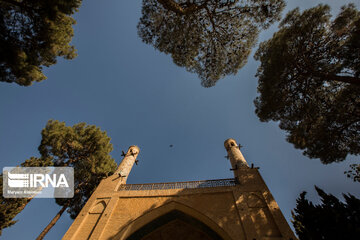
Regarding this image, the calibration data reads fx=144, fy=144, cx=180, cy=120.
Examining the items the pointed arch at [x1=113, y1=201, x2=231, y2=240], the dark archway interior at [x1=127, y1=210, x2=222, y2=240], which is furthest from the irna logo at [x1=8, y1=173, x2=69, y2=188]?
the dark archway interior at [x1=127, y1=210, x2=222, y2=240]

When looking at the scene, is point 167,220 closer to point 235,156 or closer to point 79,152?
point 235,156

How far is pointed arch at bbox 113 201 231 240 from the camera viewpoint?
7172 mm

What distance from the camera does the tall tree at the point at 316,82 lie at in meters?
7.56

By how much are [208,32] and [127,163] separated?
1249 centimetres

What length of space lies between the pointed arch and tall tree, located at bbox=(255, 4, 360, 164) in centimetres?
735

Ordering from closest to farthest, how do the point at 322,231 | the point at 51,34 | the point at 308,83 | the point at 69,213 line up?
1. the point at 322,231
2. the point at 51,34
3. the point at 308,83
4. the point at 69,213

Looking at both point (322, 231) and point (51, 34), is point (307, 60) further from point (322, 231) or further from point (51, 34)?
point (51, 34)

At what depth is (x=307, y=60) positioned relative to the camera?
8.45 meters

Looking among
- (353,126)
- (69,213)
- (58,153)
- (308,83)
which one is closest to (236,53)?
(308,83)

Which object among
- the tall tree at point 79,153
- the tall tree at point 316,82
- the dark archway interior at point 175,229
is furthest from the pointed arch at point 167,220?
the tall tree at point 316,82

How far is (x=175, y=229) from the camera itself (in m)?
9.16

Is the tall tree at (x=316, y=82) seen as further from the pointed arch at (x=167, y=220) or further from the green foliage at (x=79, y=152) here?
the green foliage at (x=79, y=152)

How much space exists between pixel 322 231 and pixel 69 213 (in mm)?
16507

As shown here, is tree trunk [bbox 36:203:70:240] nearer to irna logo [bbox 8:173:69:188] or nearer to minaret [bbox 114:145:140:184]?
irna logo [bbox 8:173:69:188]
